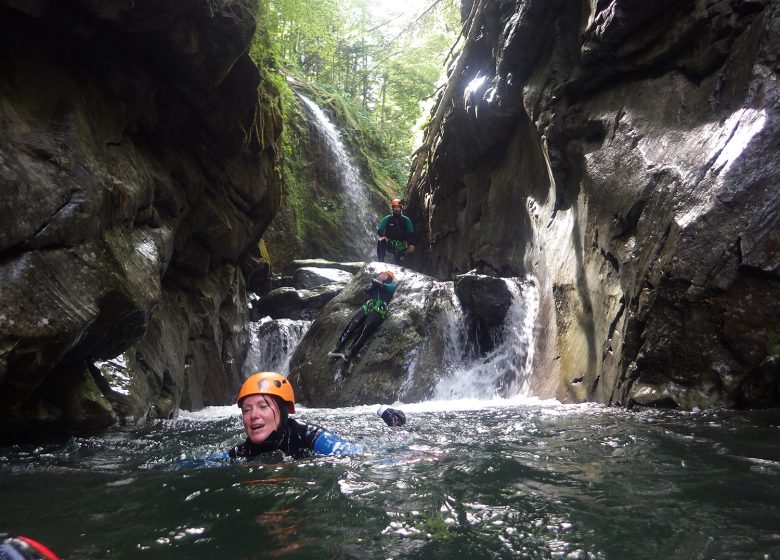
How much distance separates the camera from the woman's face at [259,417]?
14.4 ft

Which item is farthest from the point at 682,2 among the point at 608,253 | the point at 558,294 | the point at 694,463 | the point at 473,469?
the point at 473,469

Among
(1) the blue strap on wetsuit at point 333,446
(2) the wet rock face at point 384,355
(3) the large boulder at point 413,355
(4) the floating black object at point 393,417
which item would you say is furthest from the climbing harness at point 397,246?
(1) the blue strap on wetsuit at point 333,446

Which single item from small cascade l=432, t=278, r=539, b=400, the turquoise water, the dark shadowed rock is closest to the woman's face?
the turquoise water

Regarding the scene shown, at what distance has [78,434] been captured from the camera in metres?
5.94

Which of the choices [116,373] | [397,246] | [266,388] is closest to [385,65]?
[397,246]

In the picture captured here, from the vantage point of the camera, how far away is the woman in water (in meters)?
4.39

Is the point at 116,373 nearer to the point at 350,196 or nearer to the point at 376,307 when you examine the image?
the point at 376,307

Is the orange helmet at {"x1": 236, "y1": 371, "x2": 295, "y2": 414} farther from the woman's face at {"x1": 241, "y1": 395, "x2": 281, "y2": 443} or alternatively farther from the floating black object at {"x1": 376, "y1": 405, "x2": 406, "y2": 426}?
the floating black object at {"x1": 376, "y1": 405, "x2": 406, "y2": 426}

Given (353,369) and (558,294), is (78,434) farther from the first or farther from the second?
(558,294)

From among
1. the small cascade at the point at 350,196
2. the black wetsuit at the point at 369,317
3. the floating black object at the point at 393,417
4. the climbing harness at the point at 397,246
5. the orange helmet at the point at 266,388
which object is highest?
the small cascade at the point at 350,196

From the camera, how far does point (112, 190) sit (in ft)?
20.6

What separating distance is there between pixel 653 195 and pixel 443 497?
4.76 m

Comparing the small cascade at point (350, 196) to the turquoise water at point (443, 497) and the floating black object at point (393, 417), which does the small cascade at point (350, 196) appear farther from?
the turquoise water at point (443, 497)

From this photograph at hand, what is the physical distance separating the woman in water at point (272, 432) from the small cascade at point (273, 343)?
8333 millimetres
